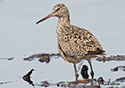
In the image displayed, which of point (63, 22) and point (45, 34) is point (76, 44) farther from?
point (45, 34)


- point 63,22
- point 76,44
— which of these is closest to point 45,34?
point 63,22

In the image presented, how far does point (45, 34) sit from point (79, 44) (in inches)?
164

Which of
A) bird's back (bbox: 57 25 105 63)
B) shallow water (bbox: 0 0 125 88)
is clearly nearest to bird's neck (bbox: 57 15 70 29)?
bird's back (bbox: 57 25 105 63)

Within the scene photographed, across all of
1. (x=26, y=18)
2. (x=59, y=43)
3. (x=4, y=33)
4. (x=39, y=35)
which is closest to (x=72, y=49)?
(x=59, y=43)

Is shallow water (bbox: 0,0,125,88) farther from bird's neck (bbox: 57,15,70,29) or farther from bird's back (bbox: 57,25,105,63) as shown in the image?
bird's neck (bbox: 57,15,70,29)

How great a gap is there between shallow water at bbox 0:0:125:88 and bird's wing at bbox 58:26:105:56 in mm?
598

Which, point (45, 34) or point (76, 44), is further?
point (45, 34)

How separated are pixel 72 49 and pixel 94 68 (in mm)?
960

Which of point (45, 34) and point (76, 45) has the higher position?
point (45, 34)

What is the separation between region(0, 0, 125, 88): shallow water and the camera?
11.1 meters

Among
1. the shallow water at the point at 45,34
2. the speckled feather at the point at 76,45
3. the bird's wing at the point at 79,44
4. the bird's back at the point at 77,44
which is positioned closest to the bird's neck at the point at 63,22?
the speckled feather at the point at 76,45

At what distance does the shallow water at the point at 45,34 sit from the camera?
11086 millimetres

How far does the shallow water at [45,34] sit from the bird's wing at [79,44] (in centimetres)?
60

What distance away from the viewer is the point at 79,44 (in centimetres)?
1055
